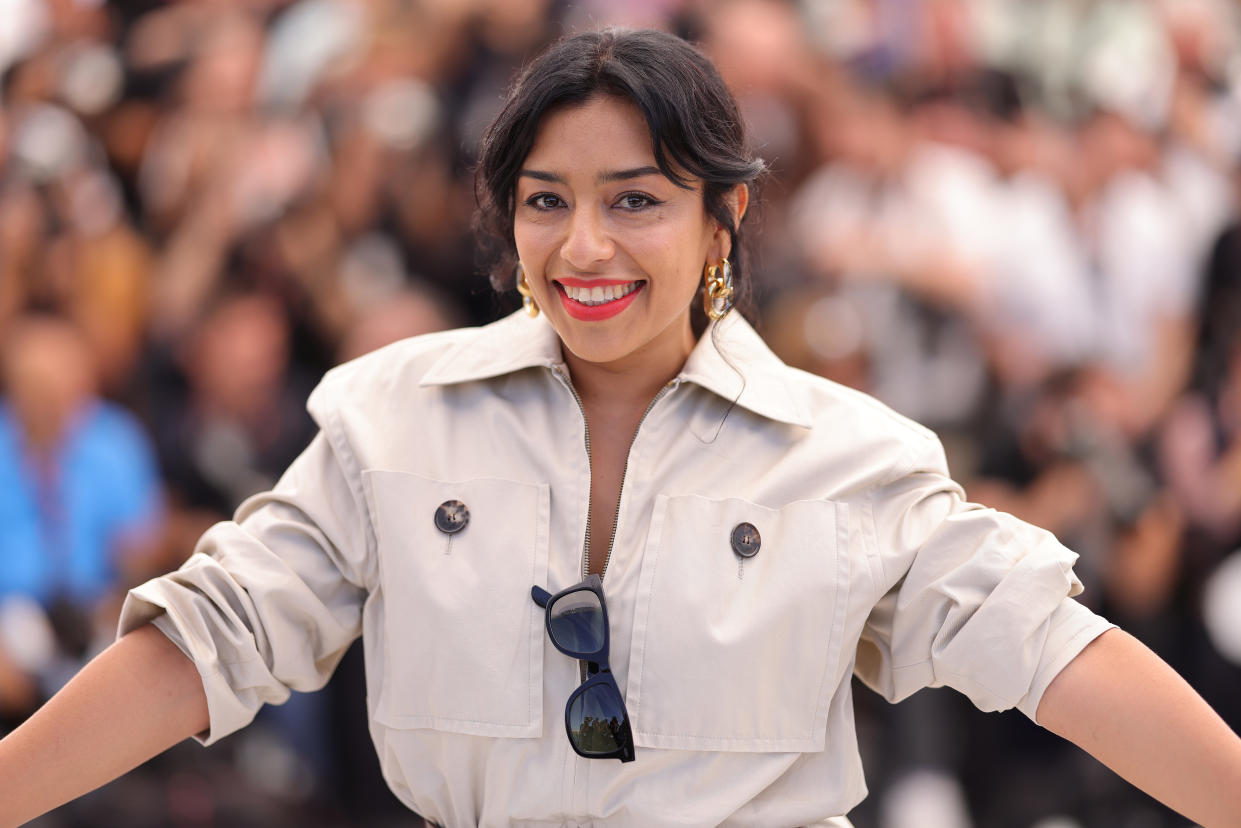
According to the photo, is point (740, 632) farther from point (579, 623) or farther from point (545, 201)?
point (545, 201)

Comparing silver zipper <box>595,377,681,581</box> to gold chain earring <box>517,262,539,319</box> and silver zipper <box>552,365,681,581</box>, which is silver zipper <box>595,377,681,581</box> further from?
gold chain earring <box>517,262,539,319</box>

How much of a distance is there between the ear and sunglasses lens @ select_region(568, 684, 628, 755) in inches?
24.6

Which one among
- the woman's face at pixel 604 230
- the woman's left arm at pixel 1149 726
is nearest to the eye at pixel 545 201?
the woman's face at pixel 604 230

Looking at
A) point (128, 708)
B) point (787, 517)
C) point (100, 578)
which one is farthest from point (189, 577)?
point (100, 578)

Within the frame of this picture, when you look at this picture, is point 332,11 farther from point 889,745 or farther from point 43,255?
point 889,745

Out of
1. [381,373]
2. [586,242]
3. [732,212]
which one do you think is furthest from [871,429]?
[381,373]

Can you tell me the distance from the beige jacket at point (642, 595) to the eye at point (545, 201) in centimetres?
21

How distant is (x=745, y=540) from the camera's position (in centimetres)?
163

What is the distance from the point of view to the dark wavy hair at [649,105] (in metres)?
1.59

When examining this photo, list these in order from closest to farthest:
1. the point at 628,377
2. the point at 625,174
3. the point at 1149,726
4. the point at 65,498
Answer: the point at 1149,726 < the point at 625,174 < the point at 628,377 < the point at 65,498

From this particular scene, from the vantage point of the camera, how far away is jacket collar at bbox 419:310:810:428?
1722 millimetres

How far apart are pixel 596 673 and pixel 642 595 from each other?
0.11m

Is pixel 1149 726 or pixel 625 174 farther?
pixel 625 174

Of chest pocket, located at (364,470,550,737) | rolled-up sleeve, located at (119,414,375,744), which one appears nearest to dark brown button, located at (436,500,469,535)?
chest pocket, located at (364,470,550,737)
